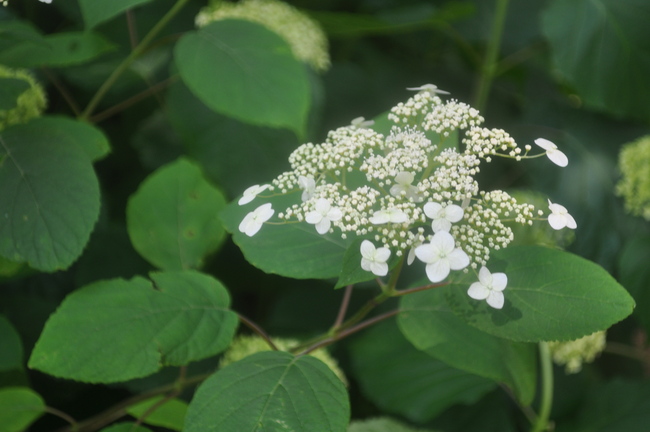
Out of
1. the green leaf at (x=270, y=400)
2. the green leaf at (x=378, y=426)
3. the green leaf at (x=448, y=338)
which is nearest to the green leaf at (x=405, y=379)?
the green leaf at (x=378, y=426)

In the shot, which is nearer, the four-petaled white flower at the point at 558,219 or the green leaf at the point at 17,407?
the four-petaled white flower at the point at 558,219

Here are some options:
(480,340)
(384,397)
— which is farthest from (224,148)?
(480,340)

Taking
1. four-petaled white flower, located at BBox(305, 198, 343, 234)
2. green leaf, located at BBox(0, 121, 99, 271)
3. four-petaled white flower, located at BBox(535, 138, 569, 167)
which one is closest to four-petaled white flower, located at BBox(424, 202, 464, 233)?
four-petaled white flower, located at BBox(305, 198, 343, 234)

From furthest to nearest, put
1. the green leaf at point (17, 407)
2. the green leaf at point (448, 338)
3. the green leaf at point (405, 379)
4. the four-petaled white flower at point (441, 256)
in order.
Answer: the green leaf at point (405, 379) < the green leaf at point (17, 407) < the green leaf at point (448, 338) < the four-petaled white flower at point (441, 256)

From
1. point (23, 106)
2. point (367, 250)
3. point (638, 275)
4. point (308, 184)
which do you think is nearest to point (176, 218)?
point (23, 106)

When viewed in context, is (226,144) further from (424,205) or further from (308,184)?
(424,205)

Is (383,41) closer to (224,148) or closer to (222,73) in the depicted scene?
(224,148)

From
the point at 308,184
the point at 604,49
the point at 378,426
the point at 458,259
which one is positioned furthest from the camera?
the point at 604,49

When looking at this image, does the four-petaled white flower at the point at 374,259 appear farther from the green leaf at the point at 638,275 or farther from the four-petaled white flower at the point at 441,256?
the green leaf at the point at 638,275
